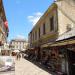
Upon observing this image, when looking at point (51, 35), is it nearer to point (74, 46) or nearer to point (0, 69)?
point (74, 46)

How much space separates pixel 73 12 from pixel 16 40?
110380 mm

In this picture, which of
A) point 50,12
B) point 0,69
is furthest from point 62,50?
point 50,12

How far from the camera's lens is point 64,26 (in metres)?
25.4

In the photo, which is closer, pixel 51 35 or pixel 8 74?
pixel 8 74

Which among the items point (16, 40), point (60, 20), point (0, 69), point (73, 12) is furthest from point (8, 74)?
point (16, 40)

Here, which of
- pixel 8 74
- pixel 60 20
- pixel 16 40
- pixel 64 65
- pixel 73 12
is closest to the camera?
pixel 8 74

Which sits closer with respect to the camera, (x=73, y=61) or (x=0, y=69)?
(x=0, y=69)

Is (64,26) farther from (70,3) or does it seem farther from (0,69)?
(0,69)

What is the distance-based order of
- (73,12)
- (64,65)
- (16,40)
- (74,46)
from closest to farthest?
(74,46), (64,65), (73,12), (16,40)

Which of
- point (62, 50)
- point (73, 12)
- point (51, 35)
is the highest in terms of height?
point (73, 12)

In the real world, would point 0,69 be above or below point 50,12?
below

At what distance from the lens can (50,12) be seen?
28047 mm

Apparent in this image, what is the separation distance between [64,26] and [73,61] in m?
9.03

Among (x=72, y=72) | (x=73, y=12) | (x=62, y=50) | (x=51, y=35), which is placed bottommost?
(x=72, y=72)
